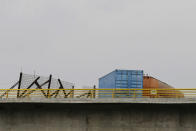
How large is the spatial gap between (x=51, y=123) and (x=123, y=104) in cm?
429

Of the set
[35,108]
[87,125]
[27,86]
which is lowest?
[87,125]

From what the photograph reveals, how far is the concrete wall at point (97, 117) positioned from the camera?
10.1 meters

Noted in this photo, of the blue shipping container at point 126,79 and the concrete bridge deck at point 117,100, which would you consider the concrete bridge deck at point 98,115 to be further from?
the blue shipping container at point 126,79

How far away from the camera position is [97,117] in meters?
10.5

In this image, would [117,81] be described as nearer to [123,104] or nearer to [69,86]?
[123,104]

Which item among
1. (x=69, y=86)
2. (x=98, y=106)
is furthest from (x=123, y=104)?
(x=69, y=86)

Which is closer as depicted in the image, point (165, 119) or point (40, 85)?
point (165, 119)

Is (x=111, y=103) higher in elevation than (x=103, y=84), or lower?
lower

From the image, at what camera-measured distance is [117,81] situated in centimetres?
1466

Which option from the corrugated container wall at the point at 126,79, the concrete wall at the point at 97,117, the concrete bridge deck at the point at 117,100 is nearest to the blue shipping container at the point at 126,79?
the corrugated container wall at the point at 126,79

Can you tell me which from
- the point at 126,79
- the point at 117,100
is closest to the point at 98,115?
the point at 117,100

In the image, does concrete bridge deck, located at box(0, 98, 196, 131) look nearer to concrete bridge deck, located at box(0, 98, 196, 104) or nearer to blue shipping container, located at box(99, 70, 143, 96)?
concrete bridge deck, located at box(0, 98, 196, 104)

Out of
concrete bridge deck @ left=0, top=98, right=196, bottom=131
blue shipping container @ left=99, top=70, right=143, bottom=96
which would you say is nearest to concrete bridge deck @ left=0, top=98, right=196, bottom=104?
concrete bridge deck @ left=0, top=98, right=196, bottom=131

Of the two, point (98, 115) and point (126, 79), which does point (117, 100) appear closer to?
point (98, 115)
